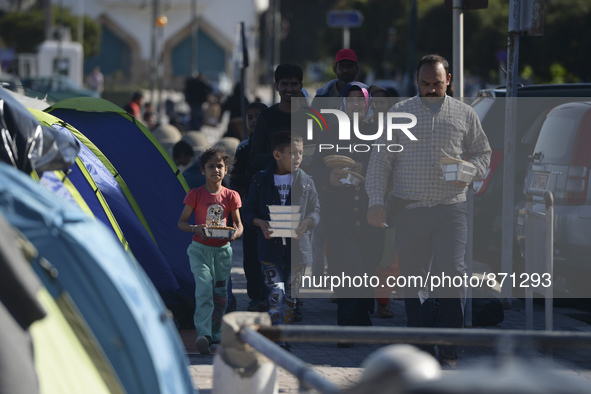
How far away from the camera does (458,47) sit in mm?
8430

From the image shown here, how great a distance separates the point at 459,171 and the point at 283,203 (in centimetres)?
130

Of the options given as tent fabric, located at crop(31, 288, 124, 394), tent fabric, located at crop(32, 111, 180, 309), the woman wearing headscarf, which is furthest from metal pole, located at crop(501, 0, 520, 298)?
tent fabric, located at crop(31, 288, 124, 394)

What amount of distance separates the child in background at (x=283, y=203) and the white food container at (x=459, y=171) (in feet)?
3.36

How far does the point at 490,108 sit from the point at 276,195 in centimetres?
358

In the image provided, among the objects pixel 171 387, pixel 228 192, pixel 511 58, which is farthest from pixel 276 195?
pixel 171 387

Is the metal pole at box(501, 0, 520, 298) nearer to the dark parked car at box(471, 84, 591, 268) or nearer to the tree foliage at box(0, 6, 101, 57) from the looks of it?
the dark parked car at box(471, 84, 591, 268)

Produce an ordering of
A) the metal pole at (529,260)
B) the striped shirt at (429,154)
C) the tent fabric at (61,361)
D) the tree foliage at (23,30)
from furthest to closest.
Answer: the tree foliage at (23,30), the metal pole at (529,260), the striped shirt at (429,154), the tent fabric at (61,361)

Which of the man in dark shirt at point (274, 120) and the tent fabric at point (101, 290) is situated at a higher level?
the man in dark shirt at point (274, 120)

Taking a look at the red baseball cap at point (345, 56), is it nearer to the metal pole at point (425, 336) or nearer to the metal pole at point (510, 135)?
the metal pole at point (510, 135)

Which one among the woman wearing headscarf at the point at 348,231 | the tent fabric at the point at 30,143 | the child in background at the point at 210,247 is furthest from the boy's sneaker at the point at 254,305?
the tent fabric at the point at 30,143

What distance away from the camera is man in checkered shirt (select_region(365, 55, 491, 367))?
690 centimetres

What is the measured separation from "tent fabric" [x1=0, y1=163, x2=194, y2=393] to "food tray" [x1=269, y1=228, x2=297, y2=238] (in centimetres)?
303

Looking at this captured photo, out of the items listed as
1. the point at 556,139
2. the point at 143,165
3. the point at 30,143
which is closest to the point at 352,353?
the point at 143,165

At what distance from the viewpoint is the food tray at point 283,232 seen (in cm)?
721
